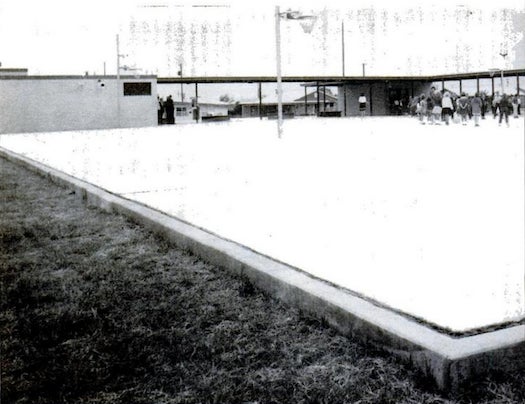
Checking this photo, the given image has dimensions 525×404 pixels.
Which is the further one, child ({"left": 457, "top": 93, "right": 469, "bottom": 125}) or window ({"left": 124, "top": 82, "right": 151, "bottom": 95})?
window ({"left": 124, "top": 82, "right": 151, "bottom": 95})

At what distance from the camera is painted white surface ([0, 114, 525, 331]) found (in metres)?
3.37

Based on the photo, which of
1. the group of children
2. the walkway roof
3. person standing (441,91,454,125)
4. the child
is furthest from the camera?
the walkway roof

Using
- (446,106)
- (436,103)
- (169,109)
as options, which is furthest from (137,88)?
(446,106)

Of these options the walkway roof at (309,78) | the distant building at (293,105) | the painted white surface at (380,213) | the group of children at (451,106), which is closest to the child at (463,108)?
the group of children at (451,106)

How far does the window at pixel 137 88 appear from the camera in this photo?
125 ft

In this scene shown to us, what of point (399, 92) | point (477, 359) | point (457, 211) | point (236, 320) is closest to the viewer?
point (477, 359)

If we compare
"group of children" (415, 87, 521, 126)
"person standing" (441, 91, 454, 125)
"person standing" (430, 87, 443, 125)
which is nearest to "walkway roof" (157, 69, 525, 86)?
"group of children" (415, 87, 521, 126)

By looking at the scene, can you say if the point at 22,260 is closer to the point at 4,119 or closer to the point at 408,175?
the point at 408,175

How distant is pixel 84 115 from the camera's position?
3697 cm

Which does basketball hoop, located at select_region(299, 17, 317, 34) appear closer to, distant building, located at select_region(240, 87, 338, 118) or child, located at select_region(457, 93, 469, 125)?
child, located at select_region(457, 93, 469, 125)

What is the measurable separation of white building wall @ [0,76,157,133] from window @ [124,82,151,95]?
0.24 m

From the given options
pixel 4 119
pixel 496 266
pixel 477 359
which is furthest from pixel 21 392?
pixel 4 119

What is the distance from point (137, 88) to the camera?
38.3 m

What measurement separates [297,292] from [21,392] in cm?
138
